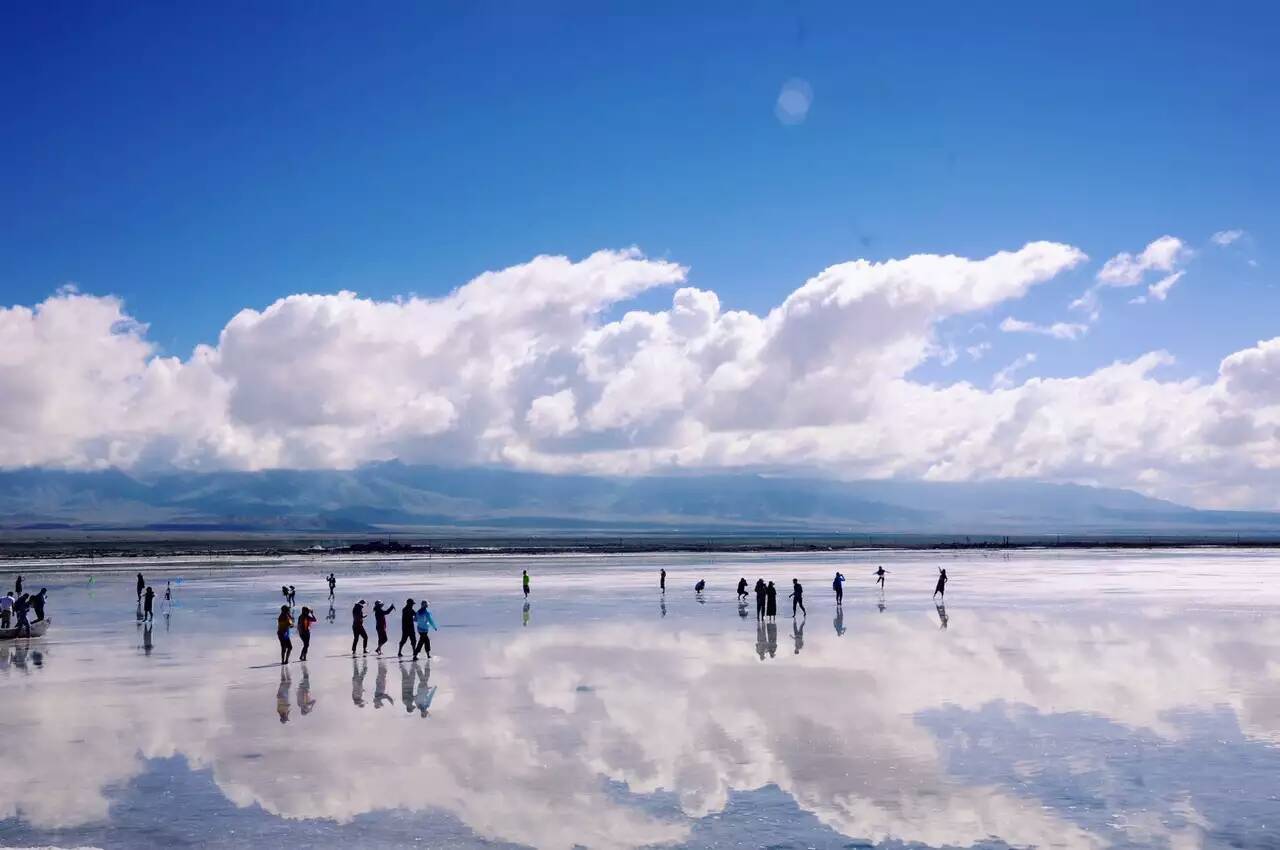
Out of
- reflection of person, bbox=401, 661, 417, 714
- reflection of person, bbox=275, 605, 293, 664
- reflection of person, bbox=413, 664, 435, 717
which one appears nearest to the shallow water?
reflection of person, bbox=413, 664, 435, 717

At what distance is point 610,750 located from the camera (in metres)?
18.5

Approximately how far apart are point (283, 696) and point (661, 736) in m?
9.84

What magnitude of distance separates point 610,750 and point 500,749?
193 centimetres

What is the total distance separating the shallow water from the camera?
45.7ft

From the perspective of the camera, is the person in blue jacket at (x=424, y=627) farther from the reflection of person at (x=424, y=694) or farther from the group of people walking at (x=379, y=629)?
the reflection of person at (x=424, y=694)

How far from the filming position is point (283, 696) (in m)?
24.4

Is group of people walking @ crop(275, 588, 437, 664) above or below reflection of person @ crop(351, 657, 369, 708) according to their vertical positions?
above

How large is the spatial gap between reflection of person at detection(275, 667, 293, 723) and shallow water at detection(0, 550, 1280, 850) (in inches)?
5.7

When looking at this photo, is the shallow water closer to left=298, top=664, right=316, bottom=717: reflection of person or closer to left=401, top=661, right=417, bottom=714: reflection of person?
left=298, top=664, right=316, bottom=717: reflection of person

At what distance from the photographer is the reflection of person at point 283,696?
22.0 meters

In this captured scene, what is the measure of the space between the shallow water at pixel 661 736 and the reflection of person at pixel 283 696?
0.15 m

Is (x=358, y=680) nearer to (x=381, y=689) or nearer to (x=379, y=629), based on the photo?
(x=381, y=689)

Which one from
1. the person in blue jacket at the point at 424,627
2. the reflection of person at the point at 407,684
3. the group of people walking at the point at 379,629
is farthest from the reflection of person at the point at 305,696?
the person in blue jacket at the point at 424,627

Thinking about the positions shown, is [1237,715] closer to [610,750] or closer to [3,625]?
[610,750]
